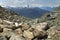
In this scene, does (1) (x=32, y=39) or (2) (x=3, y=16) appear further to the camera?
(2) (x=3, y=16)

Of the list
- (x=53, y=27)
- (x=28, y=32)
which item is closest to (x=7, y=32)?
(x=28, y=32)

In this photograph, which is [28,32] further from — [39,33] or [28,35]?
[39,33]

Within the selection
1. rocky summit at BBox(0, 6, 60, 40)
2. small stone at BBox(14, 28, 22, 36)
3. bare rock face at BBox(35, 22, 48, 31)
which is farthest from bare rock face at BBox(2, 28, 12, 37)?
bare rock face at BBox(35, 22, 48, 31)

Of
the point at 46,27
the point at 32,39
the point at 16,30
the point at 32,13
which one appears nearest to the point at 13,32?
the point at 16,30

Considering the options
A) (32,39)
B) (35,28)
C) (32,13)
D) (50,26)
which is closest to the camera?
(32,39)

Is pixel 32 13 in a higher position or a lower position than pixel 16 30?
lower

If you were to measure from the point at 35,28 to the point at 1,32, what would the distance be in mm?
1256

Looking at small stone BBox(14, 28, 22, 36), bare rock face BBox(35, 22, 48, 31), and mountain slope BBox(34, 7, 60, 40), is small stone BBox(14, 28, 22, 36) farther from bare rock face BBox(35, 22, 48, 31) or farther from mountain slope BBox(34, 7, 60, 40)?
mountain slope BBox(34, 7, 60, 40)

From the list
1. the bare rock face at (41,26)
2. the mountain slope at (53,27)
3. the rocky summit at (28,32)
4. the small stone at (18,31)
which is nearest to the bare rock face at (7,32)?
the rocky summit at (28,32)

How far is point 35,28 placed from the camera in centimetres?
837

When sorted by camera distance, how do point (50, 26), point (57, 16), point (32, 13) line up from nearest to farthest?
point (50, 26)
point (57, 16)
point (32, 13)

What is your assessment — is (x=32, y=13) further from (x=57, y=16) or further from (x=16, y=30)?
(x=16, y=30)

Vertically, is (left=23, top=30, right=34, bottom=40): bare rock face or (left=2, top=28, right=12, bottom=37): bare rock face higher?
(left=2, top=28, right=12, bottom=37): bare rock face

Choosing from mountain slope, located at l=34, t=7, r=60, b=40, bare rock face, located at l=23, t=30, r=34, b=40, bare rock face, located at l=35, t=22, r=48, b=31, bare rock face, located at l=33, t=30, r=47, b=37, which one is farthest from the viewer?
bare rock face, located at l=35, t=22, r=48, b=31
